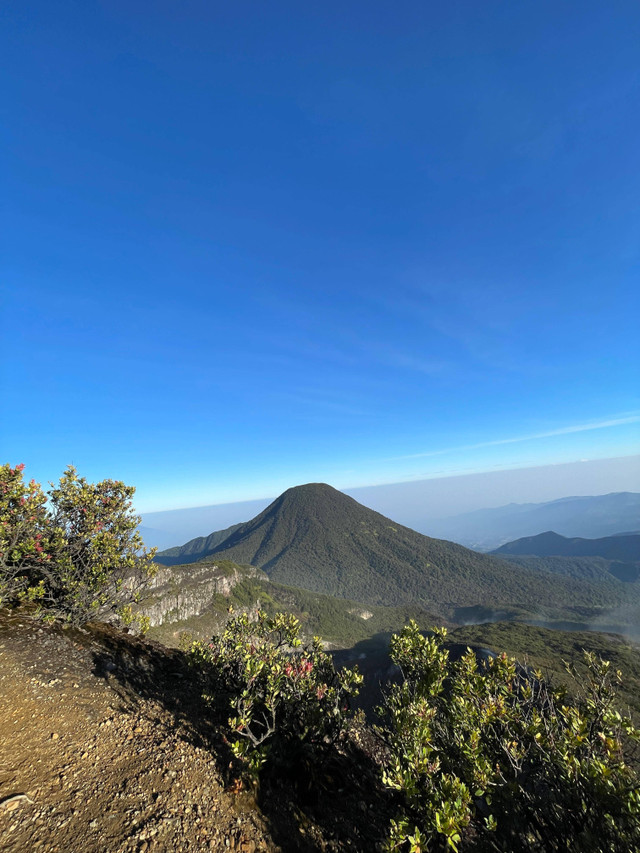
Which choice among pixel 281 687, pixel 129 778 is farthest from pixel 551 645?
pixel 129 778

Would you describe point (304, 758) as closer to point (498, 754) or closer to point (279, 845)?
point (279, 845)

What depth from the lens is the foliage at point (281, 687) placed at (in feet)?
37.4

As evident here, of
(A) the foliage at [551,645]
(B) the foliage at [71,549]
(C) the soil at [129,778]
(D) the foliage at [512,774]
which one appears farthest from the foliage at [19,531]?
(A) the foliage at [551,645]

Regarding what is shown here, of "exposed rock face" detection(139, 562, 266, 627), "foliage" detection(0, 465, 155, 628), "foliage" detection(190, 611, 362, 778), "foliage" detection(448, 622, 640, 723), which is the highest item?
"foliage" detection(0, 465, 155, 628)

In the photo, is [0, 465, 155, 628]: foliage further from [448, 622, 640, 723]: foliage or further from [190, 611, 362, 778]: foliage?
[448, 622, 640, 723]: foliage

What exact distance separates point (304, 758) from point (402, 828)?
706 centimetres

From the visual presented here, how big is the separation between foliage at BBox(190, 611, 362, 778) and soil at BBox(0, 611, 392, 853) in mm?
954

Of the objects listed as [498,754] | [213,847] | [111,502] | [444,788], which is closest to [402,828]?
[444,788]

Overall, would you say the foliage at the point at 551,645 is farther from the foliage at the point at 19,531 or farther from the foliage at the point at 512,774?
the foliage at the point at 19,531

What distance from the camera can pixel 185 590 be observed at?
160 m

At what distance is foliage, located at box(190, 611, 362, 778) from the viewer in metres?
11.4

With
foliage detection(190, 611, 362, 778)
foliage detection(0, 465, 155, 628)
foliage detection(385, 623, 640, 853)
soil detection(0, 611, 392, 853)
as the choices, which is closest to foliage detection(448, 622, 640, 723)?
foliage detection(190, 611, 362, 778)

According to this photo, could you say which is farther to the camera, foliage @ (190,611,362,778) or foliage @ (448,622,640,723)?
foliage @ (448,622,640,723)

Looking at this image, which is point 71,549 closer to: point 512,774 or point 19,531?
point 19,531
